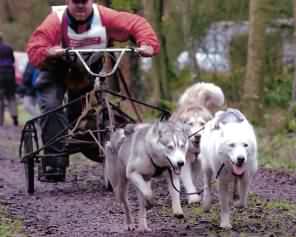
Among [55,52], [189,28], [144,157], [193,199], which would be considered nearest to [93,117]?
[55,52]

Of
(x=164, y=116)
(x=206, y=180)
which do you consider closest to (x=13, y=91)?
(x=164, y=116)

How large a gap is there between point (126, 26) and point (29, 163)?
1958 millimetres

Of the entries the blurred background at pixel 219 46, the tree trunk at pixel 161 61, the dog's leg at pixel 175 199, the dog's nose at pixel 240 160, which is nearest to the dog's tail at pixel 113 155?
the dog's leg at pixel 175 199

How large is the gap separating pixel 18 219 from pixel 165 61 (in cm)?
1717

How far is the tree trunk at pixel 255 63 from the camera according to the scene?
55.9 feet

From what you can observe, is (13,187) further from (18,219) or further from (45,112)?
(18,219)

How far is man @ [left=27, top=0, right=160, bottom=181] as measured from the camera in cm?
1035

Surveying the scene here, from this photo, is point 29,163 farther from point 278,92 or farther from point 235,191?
point 278,92

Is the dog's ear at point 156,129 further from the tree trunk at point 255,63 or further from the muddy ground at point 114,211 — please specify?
the tree trunk at point 255,63

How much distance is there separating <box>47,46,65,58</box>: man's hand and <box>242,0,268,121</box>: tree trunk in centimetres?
755

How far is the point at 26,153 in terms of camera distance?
11.1 meters

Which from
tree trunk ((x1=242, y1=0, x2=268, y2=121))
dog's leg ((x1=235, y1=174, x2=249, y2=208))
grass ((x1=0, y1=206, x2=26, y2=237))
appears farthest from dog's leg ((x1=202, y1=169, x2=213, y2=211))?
tree trunk ((x1=242, y1=0, x2=268, y2=121))

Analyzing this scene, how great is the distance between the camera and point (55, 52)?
10000mm

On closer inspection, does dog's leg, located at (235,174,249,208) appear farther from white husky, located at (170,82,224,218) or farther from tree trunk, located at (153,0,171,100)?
tree trunk, located at (153,0,171,100)
